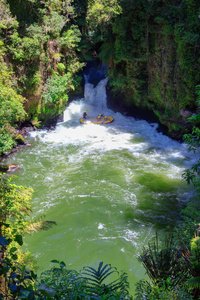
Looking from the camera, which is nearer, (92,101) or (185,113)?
(185,113)

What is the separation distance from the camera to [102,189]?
8719 mm

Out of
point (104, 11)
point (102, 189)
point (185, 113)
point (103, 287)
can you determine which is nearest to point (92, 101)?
point (104, 11)

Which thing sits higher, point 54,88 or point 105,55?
point 105,55

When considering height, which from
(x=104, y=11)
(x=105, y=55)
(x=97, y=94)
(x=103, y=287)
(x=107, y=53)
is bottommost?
(x=103, y=287)

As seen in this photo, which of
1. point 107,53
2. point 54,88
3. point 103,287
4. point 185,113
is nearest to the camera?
point 103,287

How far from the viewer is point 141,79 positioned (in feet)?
45.5

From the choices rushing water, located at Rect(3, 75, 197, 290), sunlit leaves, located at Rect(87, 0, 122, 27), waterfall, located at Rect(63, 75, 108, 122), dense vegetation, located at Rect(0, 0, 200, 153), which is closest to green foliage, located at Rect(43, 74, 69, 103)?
dense vegetation, located at Rect(0, 0, 200, 153)

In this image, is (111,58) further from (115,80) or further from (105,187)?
(105,187)

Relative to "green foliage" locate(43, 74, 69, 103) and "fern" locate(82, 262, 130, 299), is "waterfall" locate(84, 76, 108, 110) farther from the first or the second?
"fern" locate(82, 262, 130, 299)

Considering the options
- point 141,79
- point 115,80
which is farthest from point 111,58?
point 141,79

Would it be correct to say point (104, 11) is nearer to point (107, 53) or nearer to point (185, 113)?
point (107, 53)

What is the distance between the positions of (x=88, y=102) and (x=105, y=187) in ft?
33.6

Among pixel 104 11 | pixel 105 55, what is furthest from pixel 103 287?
pixel 104 11

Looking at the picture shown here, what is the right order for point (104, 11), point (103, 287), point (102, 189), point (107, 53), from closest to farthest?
point (103, 287) < point (102, 189) < point (104, 11) < point (107, 53)
